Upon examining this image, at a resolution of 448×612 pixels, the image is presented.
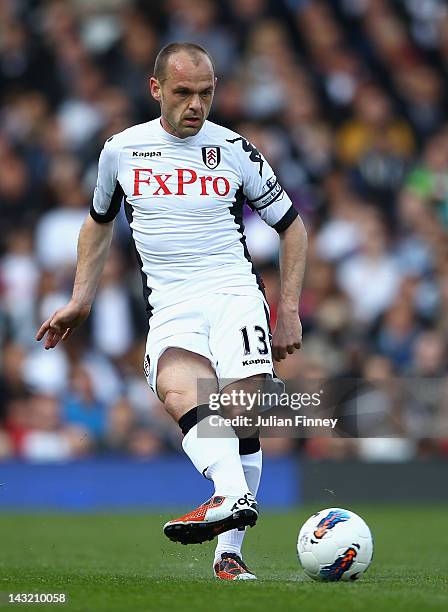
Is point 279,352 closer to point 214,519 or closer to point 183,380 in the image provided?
point 183,380

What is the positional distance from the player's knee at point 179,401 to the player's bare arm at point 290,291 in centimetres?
69

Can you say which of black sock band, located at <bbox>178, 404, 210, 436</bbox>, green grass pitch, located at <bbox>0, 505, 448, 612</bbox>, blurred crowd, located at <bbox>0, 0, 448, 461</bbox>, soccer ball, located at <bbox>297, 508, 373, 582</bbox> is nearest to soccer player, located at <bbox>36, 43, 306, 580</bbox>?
black sock band, located at <bbox>178, 404, 210, 436</bbox>

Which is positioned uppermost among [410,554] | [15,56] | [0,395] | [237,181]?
[15,56]

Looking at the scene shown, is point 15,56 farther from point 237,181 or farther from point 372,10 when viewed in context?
point 237,181

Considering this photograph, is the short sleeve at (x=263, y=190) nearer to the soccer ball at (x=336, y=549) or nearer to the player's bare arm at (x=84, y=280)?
the player's bare arm at (x=84, y=280)

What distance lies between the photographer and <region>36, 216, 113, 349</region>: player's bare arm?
758cm

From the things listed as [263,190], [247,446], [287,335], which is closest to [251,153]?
[263,190]

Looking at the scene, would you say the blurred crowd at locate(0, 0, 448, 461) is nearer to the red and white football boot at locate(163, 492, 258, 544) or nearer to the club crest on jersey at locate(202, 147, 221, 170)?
the club crest on jersey at locate(202, 147, 221, 170)

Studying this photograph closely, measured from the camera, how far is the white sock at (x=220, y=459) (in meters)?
6.65

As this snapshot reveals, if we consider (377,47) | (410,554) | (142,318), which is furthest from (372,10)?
(410,554)

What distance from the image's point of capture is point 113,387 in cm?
1492

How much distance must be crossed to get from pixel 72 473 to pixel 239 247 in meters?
7.88

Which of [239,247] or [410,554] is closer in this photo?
[239,247]

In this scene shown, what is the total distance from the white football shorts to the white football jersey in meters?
0.07
